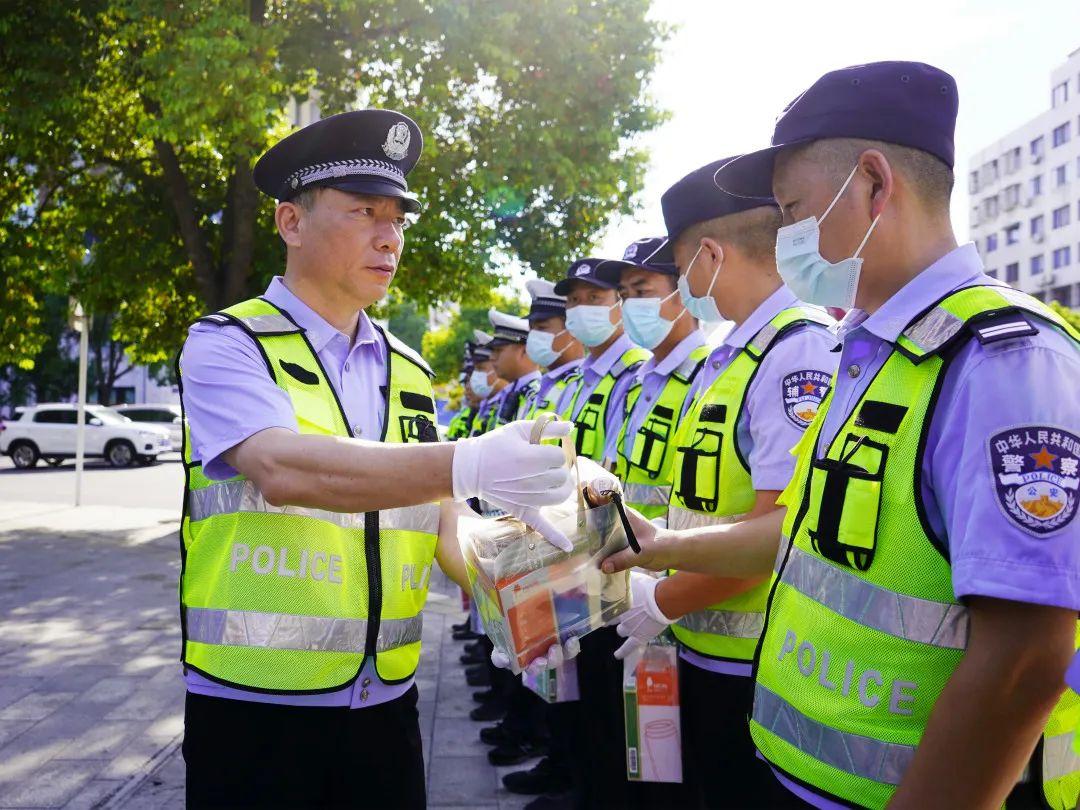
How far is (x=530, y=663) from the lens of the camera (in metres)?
2.21

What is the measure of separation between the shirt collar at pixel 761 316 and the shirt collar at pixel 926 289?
4.04 ft

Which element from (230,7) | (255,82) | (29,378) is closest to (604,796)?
(255,82)

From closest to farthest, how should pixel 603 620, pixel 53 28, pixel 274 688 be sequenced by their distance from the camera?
pixel 274 688 < pixel 603 620 < pixel 53 28

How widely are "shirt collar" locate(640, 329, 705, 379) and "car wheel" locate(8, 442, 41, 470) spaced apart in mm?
26473

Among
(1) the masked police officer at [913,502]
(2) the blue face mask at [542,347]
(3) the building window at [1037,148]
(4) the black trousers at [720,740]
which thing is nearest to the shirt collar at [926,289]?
(1) the masked police officer at [913,502]

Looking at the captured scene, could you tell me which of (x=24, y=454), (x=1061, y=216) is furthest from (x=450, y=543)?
(x=1061, y=216)

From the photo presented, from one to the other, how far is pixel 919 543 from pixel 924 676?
0.74 feet

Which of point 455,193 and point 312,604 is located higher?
Result: point 455,193

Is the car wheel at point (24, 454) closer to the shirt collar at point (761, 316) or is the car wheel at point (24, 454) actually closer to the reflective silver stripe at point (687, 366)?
the reflective silver stripe at point (687, 366)

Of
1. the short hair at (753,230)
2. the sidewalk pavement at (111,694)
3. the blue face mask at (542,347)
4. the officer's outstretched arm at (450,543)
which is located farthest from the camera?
the blue face mask at (542,347)

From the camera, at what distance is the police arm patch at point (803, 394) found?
8.35 feet

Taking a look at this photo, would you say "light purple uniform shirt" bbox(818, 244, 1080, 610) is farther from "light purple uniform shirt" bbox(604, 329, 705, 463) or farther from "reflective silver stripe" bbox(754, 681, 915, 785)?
"light purple uniform shirt" bbox(604, 329, 705, 463)

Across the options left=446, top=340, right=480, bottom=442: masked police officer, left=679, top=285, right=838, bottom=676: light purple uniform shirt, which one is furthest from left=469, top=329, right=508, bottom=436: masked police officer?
left=679, top=285, right=838, bottom=676: light purple uniform shirt

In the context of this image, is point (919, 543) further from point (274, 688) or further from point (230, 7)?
point (230, 7)
